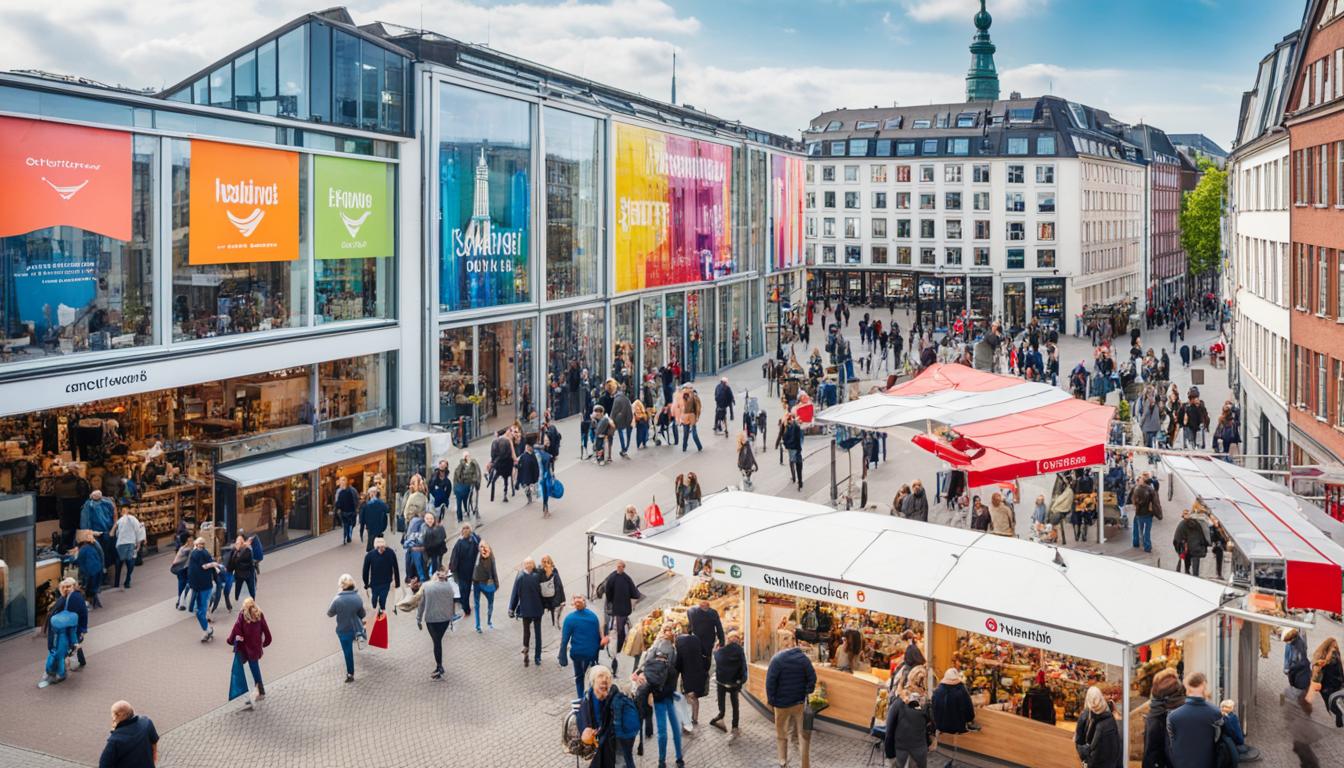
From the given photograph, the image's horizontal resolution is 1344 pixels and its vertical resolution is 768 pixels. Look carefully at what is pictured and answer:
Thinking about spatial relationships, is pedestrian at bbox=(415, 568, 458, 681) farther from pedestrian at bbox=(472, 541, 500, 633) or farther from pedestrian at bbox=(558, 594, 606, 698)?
pedestrian at bbox=(558, 594, 606, 698)

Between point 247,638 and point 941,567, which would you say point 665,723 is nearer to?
point 941,567

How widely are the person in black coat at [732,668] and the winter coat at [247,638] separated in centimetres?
542

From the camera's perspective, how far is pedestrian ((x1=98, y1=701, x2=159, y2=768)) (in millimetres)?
11633

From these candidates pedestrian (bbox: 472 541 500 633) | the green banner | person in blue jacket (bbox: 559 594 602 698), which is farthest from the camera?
the green banner

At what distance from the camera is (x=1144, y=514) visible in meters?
22.5

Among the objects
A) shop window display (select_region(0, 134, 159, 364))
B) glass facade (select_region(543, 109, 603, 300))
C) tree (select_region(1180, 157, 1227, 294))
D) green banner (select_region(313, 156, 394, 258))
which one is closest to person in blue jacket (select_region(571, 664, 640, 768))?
shop window display (select_region(0, 134, 159, 364))

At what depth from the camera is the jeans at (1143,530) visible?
2258 centimetres

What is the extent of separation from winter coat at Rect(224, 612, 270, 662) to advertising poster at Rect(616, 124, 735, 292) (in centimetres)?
2669

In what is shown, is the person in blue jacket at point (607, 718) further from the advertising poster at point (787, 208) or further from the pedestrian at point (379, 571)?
the advertising poster at point (787, 208)

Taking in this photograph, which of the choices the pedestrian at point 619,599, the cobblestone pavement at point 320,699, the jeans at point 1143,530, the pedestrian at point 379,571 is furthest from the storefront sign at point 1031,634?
the jeans at point 1143,530

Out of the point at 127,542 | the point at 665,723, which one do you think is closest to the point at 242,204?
the point at 127,542

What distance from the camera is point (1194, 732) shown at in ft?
38.3

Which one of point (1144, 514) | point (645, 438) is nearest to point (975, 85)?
point (645, 438)

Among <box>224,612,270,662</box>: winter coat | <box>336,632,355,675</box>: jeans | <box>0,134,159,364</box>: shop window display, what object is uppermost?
<box>0,134,159,364</box>: shop window display
